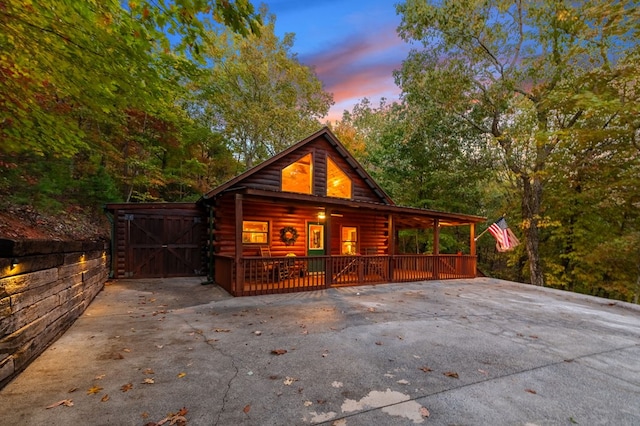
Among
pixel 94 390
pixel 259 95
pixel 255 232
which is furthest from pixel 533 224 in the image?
pixel 259 95

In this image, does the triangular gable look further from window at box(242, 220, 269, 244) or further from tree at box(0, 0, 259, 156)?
tree at box(0, 0, 259, 156)

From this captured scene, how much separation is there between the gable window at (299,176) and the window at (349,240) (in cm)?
277

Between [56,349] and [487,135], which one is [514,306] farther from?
[487,135]

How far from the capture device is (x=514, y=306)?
7094mm

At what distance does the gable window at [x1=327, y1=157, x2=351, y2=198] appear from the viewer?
12.5m

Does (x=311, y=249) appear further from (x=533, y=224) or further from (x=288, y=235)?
(x=533, y=224)

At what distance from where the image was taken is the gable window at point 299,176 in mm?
11547

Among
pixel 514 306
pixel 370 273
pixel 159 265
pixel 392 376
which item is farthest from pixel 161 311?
pixel 514 306

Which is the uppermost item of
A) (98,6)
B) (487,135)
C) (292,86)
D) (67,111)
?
(292,86)

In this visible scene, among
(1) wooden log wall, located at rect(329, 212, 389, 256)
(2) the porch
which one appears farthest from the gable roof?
(2) the porch

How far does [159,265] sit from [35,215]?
4.06 meters

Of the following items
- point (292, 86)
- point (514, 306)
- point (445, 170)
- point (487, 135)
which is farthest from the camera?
point (292, 86)

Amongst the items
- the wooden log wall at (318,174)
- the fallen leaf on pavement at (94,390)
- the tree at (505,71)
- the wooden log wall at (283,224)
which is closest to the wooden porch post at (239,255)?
the wooden log wall at (283,224)

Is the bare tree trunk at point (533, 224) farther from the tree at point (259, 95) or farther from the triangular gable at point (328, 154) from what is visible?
the tree at point (259, 95)
